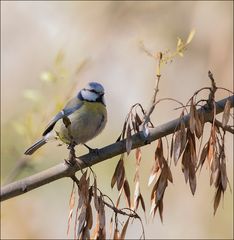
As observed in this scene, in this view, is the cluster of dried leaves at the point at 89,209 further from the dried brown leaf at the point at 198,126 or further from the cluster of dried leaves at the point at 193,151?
the dried brown leaf at the point at 198,126

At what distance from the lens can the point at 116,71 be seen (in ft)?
14.0

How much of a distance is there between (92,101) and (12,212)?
92 cm

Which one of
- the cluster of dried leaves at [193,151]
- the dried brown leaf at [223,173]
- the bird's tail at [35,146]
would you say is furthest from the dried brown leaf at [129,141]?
the bird's tail at [35,146]

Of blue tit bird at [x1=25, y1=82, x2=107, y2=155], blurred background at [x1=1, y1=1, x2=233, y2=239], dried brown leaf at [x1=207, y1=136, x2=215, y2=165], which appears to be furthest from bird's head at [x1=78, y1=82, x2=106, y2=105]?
dried brown leaf at [x1=207, y1=136, x2=215, y2=165]

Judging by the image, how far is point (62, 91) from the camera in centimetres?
289

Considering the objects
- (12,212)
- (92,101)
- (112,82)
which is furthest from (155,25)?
(12,212)

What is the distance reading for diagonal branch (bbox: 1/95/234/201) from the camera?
6.25 feet

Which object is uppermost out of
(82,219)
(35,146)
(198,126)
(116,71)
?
(116,71)

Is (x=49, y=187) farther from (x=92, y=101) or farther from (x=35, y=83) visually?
(x=92, y=101)

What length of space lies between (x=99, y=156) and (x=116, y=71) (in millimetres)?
2358

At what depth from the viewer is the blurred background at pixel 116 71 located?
3.82 meters

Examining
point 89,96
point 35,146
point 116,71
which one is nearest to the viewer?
point 35,146

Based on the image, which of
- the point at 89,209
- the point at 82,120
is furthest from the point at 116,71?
the point at 89,209

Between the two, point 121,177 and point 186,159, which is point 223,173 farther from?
point 121,177
